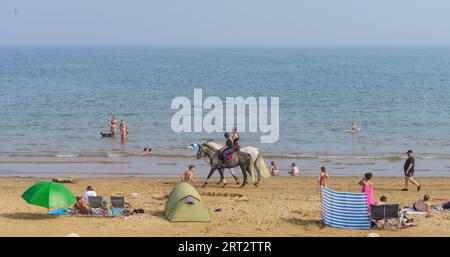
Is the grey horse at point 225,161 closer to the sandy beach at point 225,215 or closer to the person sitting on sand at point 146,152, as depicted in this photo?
the sandy beach at point 225,215

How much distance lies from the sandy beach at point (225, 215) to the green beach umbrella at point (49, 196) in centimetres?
52

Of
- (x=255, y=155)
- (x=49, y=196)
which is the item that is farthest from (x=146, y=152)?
(x=49, y=196)

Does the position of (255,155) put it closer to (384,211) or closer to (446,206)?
(446,206)

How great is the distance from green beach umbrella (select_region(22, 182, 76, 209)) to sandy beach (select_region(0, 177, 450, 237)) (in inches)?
20.6

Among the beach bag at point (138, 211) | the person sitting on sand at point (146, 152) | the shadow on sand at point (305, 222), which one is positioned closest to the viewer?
the shadow on sand at point (305, 222)

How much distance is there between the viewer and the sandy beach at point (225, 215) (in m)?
16.6

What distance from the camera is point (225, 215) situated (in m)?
18.5

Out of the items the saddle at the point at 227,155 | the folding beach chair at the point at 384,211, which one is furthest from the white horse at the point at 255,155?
the folding beach chair at the point at 384,211

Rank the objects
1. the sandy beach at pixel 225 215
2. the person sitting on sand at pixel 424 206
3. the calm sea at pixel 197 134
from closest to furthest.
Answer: the sandy beach at pixel 225 215 < the person sitting on sand at pixel 424 206 < the calm sea at pixel 197 134

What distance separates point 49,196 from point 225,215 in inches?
180

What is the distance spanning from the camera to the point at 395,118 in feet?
176

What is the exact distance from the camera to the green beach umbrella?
1720 centimetres

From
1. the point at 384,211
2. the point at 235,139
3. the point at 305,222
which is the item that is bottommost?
the point at 305,222
